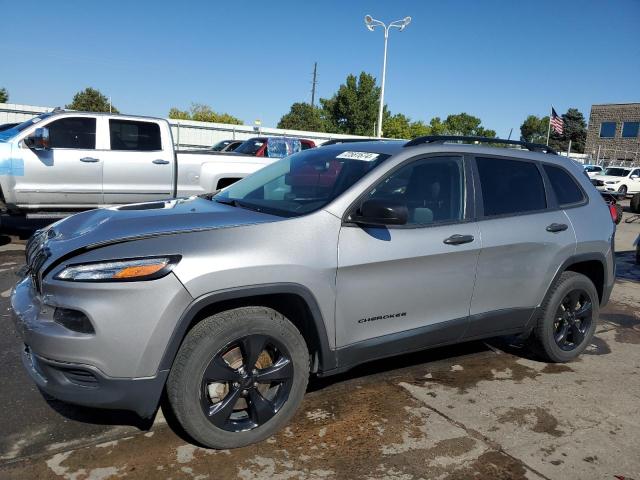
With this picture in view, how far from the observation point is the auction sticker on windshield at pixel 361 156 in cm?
350

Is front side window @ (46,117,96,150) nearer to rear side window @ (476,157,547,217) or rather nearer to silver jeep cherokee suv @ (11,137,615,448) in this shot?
silver jeep cherokee suv @ (11,137,615,448)

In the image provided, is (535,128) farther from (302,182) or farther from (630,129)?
(302,182)

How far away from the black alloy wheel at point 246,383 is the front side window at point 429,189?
118cm

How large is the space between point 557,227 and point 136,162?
673cm

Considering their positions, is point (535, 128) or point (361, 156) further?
point (535, 128)

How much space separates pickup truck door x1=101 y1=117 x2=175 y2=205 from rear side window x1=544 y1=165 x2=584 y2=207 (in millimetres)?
6367

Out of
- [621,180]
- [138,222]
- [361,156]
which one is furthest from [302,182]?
Result: [621,180]

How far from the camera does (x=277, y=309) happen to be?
3.03m

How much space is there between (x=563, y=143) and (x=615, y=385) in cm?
10078

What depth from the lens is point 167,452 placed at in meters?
2.89

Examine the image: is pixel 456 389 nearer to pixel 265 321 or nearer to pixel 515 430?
pixel 515 430

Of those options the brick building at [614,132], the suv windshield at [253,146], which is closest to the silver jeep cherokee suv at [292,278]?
the suv windshield at [253,146]

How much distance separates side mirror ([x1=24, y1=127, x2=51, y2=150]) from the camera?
26.1 feet

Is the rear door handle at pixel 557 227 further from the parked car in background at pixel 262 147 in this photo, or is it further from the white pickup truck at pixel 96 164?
the parked car in background at pixel 262 147
